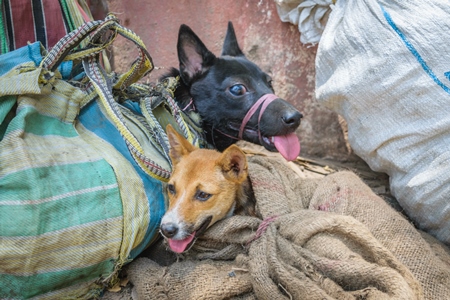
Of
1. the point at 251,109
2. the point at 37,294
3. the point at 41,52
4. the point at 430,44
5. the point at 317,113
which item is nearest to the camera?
the point at 37,294

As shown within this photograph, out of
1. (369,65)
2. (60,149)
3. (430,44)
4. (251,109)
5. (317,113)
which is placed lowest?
(317,113)

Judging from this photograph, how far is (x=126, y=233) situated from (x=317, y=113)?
2.12 metres

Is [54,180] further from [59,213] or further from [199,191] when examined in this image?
[199,191]

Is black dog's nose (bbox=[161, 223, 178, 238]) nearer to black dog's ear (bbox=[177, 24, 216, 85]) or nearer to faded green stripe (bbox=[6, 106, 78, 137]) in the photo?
faded green stripe (bbox=[6, 106, 78, 137])

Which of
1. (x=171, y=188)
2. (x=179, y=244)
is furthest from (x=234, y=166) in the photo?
(x=179, y=244)

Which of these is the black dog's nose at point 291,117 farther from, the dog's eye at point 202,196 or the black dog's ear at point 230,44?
the black dog's ear at point 230,44

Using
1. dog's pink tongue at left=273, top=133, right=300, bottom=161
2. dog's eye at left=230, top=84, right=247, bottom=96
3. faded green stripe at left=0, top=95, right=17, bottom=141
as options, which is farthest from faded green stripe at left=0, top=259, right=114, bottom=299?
dog's eye at left=230, top=84, right=247, bottom=96

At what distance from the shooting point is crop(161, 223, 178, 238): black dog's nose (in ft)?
5.97

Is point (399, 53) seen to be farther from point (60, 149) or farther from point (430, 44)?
point (60, 149)

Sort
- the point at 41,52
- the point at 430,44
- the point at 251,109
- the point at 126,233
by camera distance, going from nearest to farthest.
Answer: the point at 126,233
the point at 430,44
the point at 41,52
the point at 251,109

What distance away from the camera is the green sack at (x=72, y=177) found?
162 cm

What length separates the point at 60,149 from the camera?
1857 millimetres

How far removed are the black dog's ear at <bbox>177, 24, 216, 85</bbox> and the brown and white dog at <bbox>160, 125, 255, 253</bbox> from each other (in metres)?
0.82

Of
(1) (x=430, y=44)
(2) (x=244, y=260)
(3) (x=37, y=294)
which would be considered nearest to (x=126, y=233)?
(3) (x=37, y=294)
